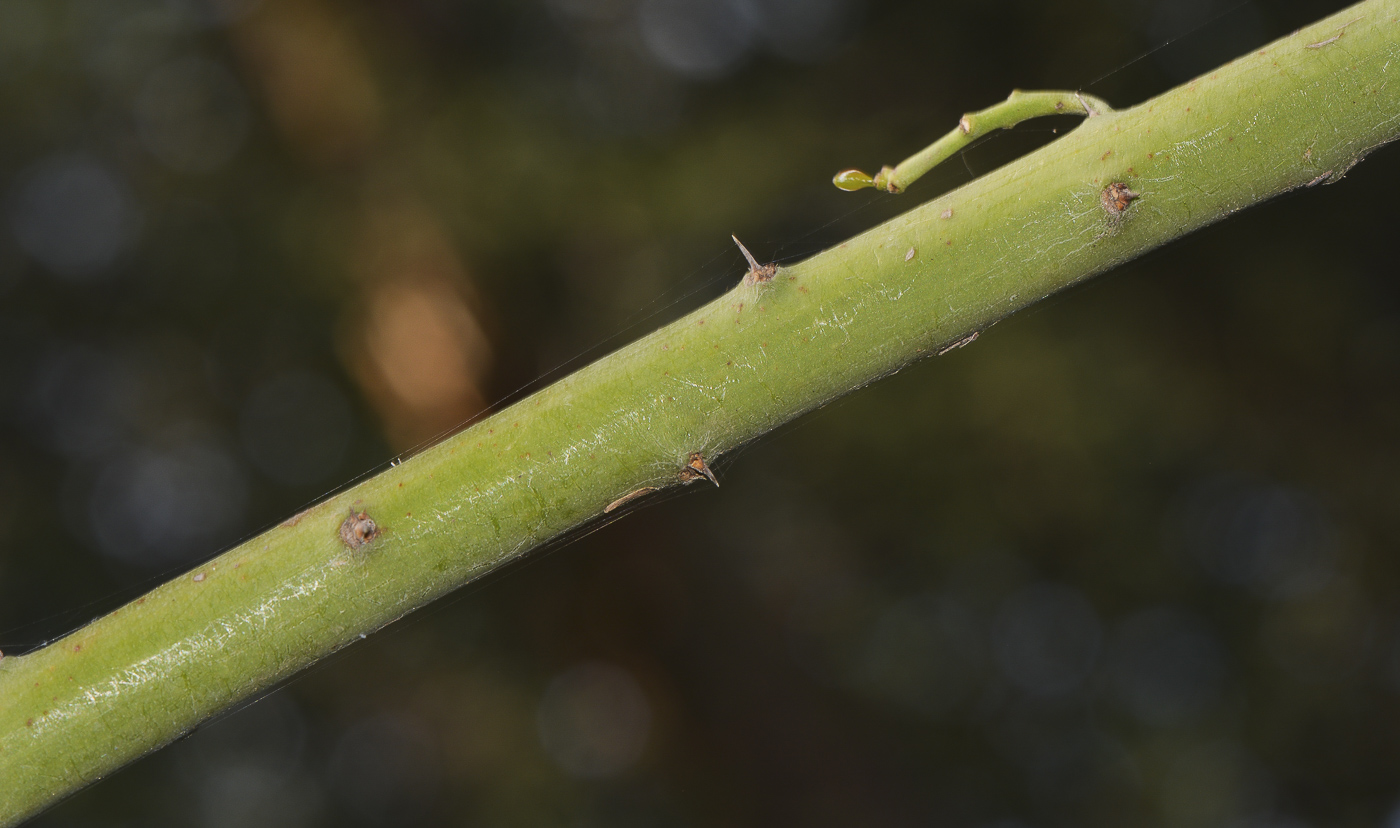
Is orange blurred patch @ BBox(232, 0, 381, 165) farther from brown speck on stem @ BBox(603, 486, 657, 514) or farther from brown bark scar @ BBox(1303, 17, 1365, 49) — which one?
brown bark scar @ BBox(1303, 17, 1365, 49)

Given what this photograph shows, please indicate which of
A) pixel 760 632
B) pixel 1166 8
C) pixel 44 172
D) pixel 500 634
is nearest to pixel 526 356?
pixel 500 634

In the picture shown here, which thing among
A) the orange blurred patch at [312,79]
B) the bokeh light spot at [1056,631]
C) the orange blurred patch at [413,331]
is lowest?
the bokeh light spot at [1056,631]

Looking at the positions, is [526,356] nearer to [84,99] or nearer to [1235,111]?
[84,99]

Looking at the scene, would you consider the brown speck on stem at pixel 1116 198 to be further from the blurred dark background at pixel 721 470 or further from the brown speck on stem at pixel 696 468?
the blurred dark background at pixel 721 470

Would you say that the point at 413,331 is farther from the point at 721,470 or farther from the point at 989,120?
the point at 989,120

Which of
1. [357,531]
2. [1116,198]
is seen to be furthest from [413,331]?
[1116,198]

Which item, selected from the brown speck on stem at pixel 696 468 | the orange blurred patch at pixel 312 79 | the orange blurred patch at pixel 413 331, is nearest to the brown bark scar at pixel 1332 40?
the brown speck on stem at pixel 696 468
